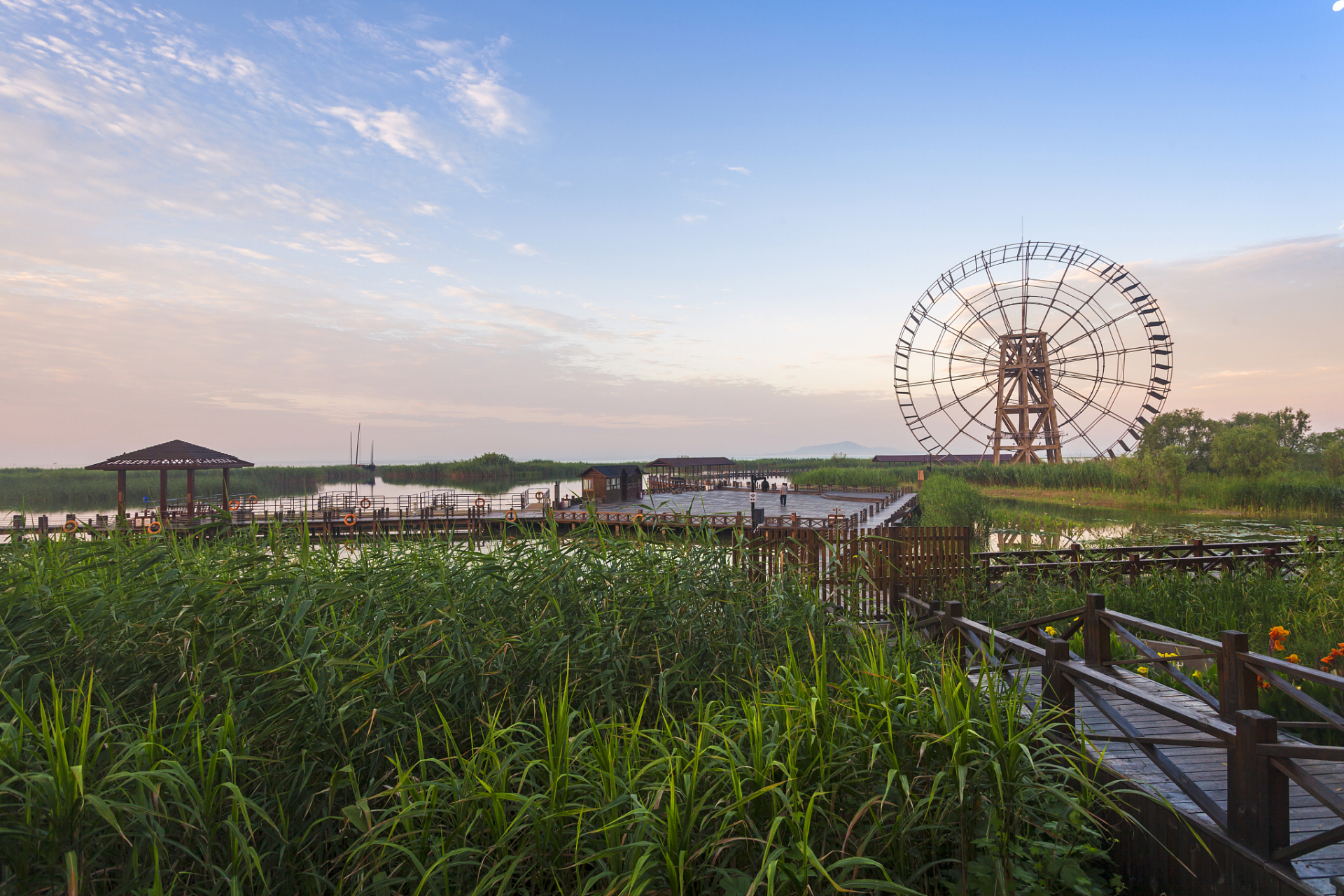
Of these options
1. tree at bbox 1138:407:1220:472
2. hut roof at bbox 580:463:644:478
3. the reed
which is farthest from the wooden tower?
the reed

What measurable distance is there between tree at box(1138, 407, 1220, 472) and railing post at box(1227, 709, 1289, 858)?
1588 inches

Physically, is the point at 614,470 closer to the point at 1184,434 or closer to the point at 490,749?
the point at 490,749

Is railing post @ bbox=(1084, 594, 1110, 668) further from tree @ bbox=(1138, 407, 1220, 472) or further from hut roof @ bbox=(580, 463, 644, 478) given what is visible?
tree @ bbox=(1138, 407, 1220, 472)

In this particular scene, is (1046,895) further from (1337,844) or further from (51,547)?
(51,547)

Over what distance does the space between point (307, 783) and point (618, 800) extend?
163 centimetres

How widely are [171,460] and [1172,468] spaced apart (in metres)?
39.9

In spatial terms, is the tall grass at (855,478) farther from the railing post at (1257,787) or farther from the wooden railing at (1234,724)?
the railing post at (1257,787)

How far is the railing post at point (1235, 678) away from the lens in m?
3.29

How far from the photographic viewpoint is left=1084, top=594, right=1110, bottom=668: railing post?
462 centimetres

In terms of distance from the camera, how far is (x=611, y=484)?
3156 centimetres

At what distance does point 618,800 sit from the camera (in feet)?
7.59

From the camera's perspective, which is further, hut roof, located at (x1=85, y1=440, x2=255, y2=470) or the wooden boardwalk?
hut roof, located at (x1=85, y1=440, x2=255, y2=470)

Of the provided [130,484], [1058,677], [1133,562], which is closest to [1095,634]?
[1058,677]

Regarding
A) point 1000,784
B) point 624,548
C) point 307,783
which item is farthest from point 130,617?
point 1000,784
